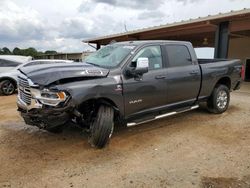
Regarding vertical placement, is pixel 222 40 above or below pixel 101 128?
above

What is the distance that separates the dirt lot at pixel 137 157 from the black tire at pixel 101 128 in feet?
0.52

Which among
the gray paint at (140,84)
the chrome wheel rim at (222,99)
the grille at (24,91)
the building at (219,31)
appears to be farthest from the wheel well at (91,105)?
the building at (219,31)

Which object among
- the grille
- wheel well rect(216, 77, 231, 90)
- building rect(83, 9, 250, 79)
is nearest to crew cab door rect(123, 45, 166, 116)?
the grille

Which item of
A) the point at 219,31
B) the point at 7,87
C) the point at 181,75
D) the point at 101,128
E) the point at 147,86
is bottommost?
the point at 7,87

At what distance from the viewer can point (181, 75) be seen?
6.37 meters

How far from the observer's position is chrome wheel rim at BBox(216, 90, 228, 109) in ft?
24.8

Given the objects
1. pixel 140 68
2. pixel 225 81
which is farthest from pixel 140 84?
pixel 225 81

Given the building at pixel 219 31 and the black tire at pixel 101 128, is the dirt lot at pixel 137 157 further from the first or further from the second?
the building at pixel 219 31

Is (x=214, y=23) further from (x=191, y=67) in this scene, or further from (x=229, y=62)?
(x=191, y=67)

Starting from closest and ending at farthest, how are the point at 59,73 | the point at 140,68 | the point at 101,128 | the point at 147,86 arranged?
the point at 59,73, the point at 101,128, the point at 140,68, the point at 147,86

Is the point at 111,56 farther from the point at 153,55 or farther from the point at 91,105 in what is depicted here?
the point at 91,105

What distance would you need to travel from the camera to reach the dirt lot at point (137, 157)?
156 inches

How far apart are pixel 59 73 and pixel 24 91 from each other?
0.86 metres

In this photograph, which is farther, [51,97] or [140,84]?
[140,84]
